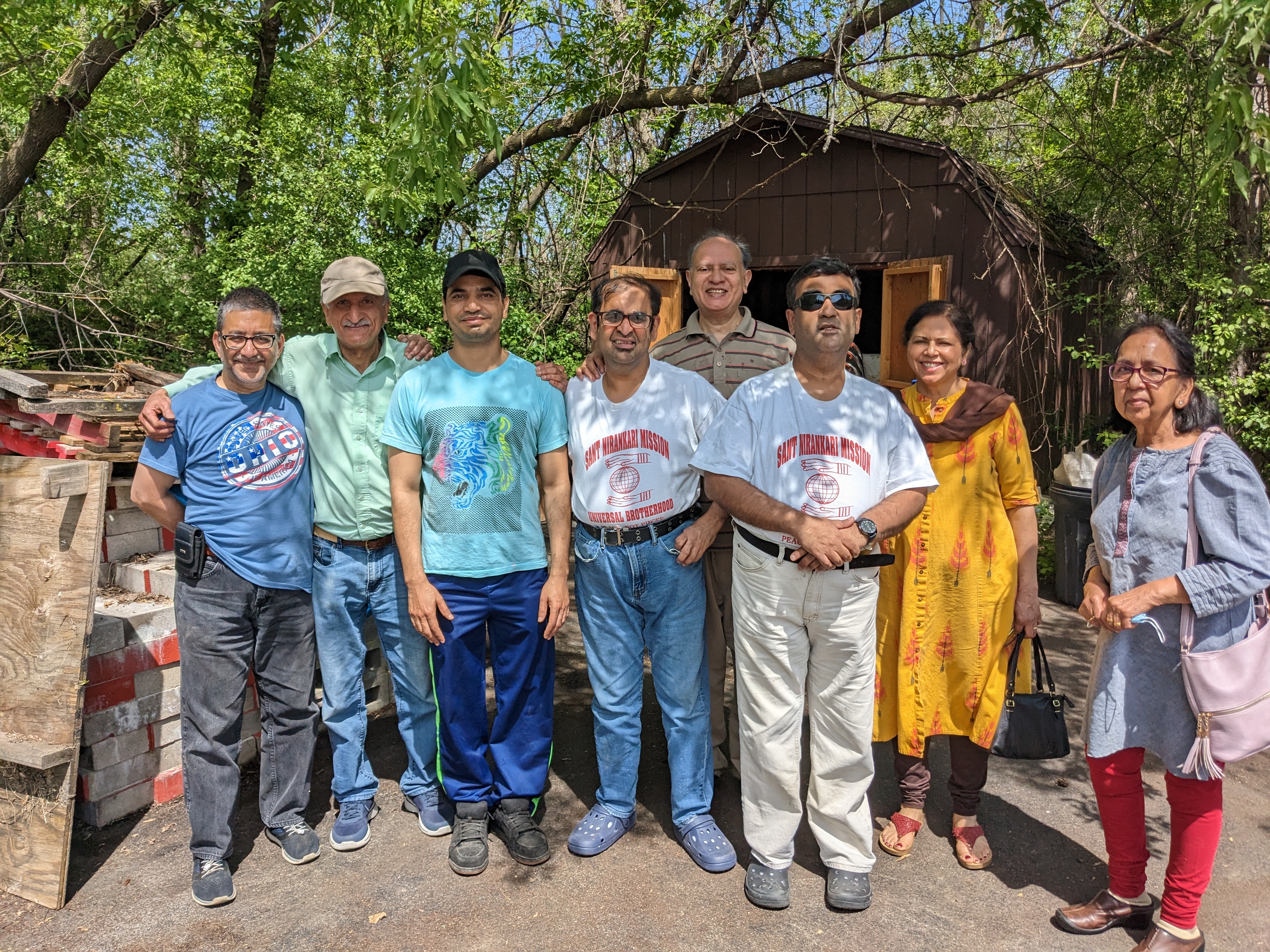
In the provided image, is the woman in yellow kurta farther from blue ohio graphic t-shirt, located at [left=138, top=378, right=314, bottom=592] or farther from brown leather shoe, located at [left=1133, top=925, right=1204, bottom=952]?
blue ohio graphic t-shirt, located at [left=138, top=378, right=314, bottom=592]

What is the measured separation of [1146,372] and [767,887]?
2026 millimetres

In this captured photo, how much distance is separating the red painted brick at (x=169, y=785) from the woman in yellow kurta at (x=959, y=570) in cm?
288

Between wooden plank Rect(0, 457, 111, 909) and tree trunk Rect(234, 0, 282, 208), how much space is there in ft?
23.2

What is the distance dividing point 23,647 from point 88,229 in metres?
8.48

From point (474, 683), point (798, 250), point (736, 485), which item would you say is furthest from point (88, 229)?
point (736, 485)

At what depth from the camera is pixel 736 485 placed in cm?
284

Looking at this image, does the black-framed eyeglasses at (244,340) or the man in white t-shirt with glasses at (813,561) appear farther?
the black-framed eyeglasses at (244,340)

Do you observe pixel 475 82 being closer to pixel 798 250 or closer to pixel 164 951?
pixel 164 951

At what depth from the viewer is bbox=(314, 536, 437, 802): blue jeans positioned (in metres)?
3.28

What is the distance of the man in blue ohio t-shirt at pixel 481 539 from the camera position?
123 inches

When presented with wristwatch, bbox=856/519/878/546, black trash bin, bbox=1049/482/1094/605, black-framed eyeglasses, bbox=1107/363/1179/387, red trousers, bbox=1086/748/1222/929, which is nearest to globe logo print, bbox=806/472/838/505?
wristwatch, bbox=856/519/878/546

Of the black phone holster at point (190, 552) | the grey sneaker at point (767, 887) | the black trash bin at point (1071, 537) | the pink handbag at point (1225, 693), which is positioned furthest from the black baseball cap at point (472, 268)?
Result: the black trash bin at point (1071, 537)

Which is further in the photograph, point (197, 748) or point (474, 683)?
point (474, 683)

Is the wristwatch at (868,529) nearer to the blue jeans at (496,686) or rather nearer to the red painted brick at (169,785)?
the blue jeans at (496,686)
